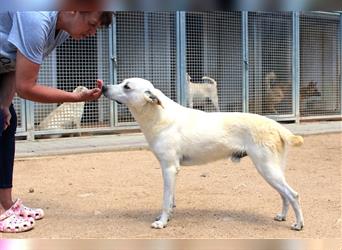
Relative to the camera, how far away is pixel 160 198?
398cm

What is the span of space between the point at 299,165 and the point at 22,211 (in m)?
3.59

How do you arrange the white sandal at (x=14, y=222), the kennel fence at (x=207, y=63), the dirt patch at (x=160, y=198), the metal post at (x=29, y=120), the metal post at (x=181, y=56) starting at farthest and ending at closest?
1. the metal post at (x=181, y=56)
2. the kennel fence at (x=207, y=63)
3. the metal post at (x=29, y=120)
4. the dirt patch at (x=160, y=198)
5. the white sandal at (x=14, y=222)

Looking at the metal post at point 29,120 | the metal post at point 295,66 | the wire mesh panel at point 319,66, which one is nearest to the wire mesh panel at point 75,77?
the metal post at point 29,120

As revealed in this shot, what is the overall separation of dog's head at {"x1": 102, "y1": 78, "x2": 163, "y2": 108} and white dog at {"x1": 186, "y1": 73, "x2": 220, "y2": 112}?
4.41 meters

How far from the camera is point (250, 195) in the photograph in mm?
4066

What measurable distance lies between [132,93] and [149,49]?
15.5ft

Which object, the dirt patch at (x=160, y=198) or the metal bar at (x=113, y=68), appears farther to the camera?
the metal bar at (x=113, y=68)

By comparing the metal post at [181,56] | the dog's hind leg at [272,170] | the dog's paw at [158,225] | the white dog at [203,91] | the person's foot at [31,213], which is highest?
the metal post at [181,56]

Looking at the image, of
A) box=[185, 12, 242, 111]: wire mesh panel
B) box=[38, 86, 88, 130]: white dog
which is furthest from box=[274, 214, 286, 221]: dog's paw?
box=[185, 12, 242, 111]: wire mesh panel

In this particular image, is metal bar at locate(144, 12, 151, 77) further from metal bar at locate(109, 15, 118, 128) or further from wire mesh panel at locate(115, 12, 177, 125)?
metal bar at locate(109, 15, 118, 128)

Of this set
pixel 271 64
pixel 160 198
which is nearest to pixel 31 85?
pixel 160 198

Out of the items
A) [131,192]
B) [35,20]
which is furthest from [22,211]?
[35,20]

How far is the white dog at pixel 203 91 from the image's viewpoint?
7.94 meters

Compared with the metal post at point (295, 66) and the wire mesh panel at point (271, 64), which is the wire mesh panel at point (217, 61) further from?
the metal post at point (295, 66)
